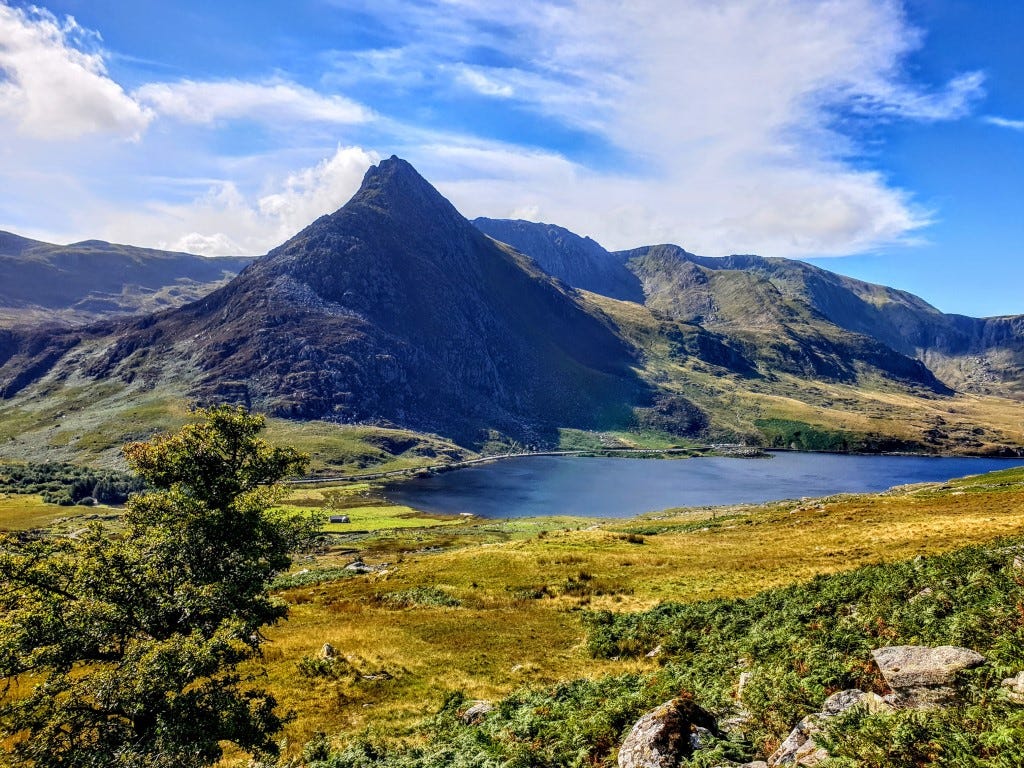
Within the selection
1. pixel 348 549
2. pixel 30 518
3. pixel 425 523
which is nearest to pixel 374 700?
pixel 348 549

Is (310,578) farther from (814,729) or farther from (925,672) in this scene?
(925,672)

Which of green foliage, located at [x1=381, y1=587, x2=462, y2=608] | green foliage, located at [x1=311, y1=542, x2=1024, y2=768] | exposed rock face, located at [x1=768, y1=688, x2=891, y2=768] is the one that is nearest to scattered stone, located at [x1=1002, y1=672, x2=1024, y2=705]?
green foliage, located at [x1=311, y1=542, x2=1024, y2=768]

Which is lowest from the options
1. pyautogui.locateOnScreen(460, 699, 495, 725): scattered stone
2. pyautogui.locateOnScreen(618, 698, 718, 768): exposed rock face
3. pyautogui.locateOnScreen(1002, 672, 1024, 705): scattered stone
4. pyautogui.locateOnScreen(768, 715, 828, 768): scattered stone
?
pyautogui.locateOnScreen(460, 699, 495, 725): scattered stone

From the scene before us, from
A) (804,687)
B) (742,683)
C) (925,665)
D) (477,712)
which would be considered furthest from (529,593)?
(925,665)

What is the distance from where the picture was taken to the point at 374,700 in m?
28.1

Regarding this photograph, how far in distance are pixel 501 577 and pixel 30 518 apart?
178337 millimetres

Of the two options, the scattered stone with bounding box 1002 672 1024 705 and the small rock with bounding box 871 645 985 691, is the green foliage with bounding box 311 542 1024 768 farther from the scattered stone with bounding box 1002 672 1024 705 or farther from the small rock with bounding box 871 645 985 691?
the small rock with bounding box 871 645 985 691

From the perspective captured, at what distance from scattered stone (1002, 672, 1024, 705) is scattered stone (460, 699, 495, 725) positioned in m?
17.5

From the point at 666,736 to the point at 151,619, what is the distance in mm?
17351

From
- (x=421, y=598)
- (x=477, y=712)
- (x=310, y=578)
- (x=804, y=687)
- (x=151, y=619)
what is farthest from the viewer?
(x=310, y=578)

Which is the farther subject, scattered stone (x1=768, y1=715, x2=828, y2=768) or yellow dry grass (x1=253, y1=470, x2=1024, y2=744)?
yellow dry grass (x1=253, y1=470, x2=1024, y2=744)

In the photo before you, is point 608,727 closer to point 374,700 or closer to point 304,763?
point 304,763

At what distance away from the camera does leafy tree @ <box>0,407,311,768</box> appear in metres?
16.4

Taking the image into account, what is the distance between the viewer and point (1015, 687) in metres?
12.4
